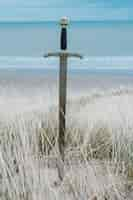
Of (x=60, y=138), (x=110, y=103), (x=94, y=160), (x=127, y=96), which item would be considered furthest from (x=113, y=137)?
(x=127, y=96)

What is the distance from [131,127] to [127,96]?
1890 mm

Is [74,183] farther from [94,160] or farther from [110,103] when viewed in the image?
[110,103]

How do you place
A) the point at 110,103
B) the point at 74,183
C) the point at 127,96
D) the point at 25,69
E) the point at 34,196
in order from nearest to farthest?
the point at 34,196 < the point at 74,183 < the point at 110,103 < the point at 127,96 < the point at 25,69

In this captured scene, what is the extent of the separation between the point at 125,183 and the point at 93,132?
2.50ft

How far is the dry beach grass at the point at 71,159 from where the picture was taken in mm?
1679

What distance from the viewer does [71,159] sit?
2.16 m

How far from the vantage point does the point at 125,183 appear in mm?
1868

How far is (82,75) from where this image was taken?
837cm

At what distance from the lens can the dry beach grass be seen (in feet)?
5.51

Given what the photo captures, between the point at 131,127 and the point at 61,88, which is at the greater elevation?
the point at 61,88

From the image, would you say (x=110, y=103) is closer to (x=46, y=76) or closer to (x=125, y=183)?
(x=125, y=183)

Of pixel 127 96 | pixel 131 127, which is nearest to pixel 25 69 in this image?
pixel 127 96

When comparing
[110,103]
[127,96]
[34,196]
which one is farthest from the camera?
[127,96]

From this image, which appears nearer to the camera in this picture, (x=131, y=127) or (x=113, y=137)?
(x=113, y=137)
